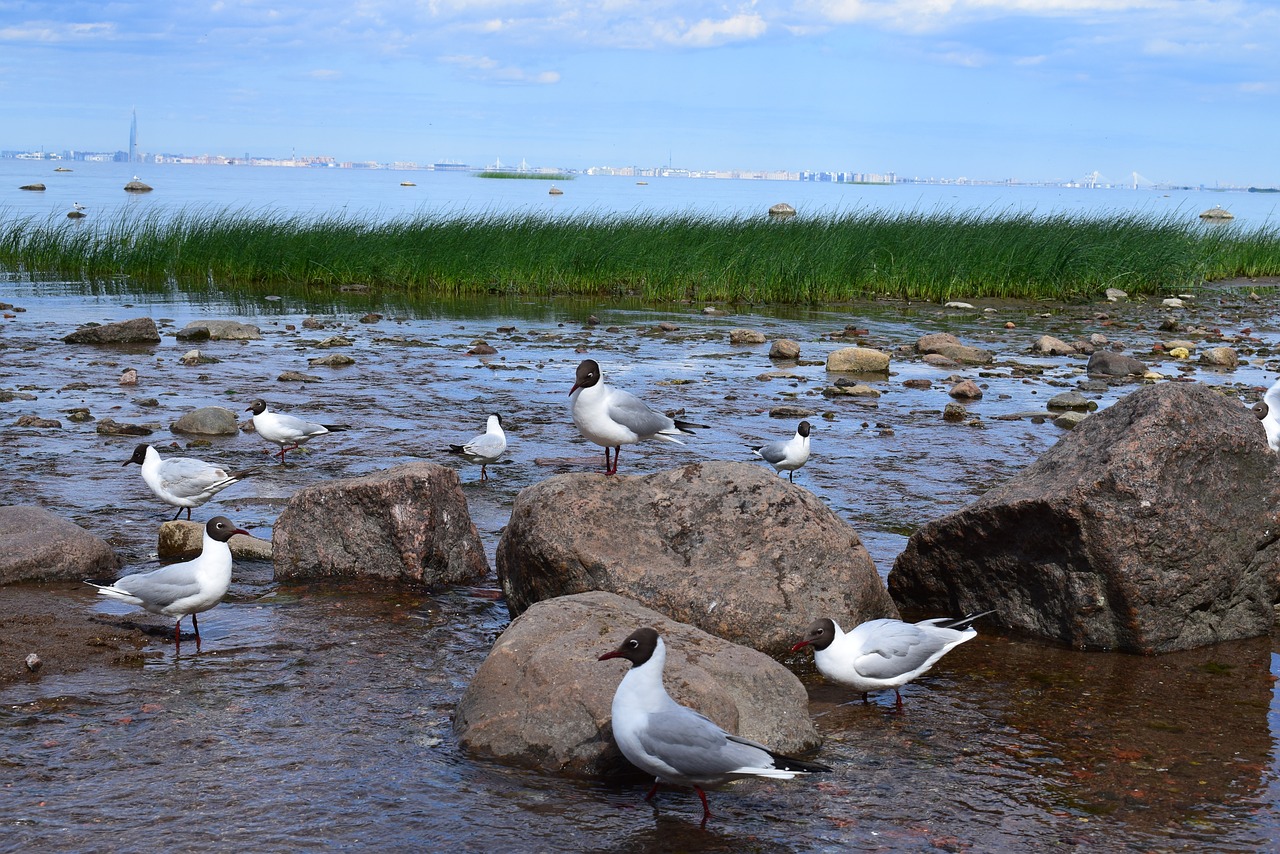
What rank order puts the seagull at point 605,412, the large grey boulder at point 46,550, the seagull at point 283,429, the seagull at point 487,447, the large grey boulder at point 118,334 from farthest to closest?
the large grey boulder at point 118,334 → the seagull at point 283,429 → the seagull at point 487,447 → the seagull at point 605,412 → the large grey boulder at point 46,550

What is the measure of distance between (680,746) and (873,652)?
1853 mm

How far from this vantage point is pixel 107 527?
9.52 meters

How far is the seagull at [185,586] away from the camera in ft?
23.1

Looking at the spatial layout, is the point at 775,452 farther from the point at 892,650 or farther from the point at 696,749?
the point at 696,749

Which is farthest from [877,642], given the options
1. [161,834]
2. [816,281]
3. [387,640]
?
[816,281]

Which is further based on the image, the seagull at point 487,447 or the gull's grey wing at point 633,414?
the seagull at point 487,447

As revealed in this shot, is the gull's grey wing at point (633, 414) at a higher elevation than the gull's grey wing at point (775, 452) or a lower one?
higher

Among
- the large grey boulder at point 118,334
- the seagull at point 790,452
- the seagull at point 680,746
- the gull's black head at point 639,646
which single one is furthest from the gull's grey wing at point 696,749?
the large grey boulder at point 118,334

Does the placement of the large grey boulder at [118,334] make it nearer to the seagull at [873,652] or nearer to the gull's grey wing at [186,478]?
the gull's grey wing at [186,478]

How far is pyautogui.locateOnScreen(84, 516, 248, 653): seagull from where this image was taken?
7.05 metres

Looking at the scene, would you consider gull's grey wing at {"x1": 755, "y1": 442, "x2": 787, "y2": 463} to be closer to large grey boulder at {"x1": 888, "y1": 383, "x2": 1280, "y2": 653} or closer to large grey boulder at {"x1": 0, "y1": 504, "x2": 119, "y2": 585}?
large grey boulder at {"x1": 888, "y1": 383, "x2": 1280, "y2": 653}

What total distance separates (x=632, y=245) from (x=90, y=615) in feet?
76.3

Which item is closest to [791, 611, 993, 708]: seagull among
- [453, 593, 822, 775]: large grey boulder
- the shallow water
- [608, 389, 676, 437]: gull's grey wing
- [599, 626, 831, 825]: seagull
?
the shallow water

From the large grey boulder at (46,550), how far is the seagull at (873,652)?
5060 mm
